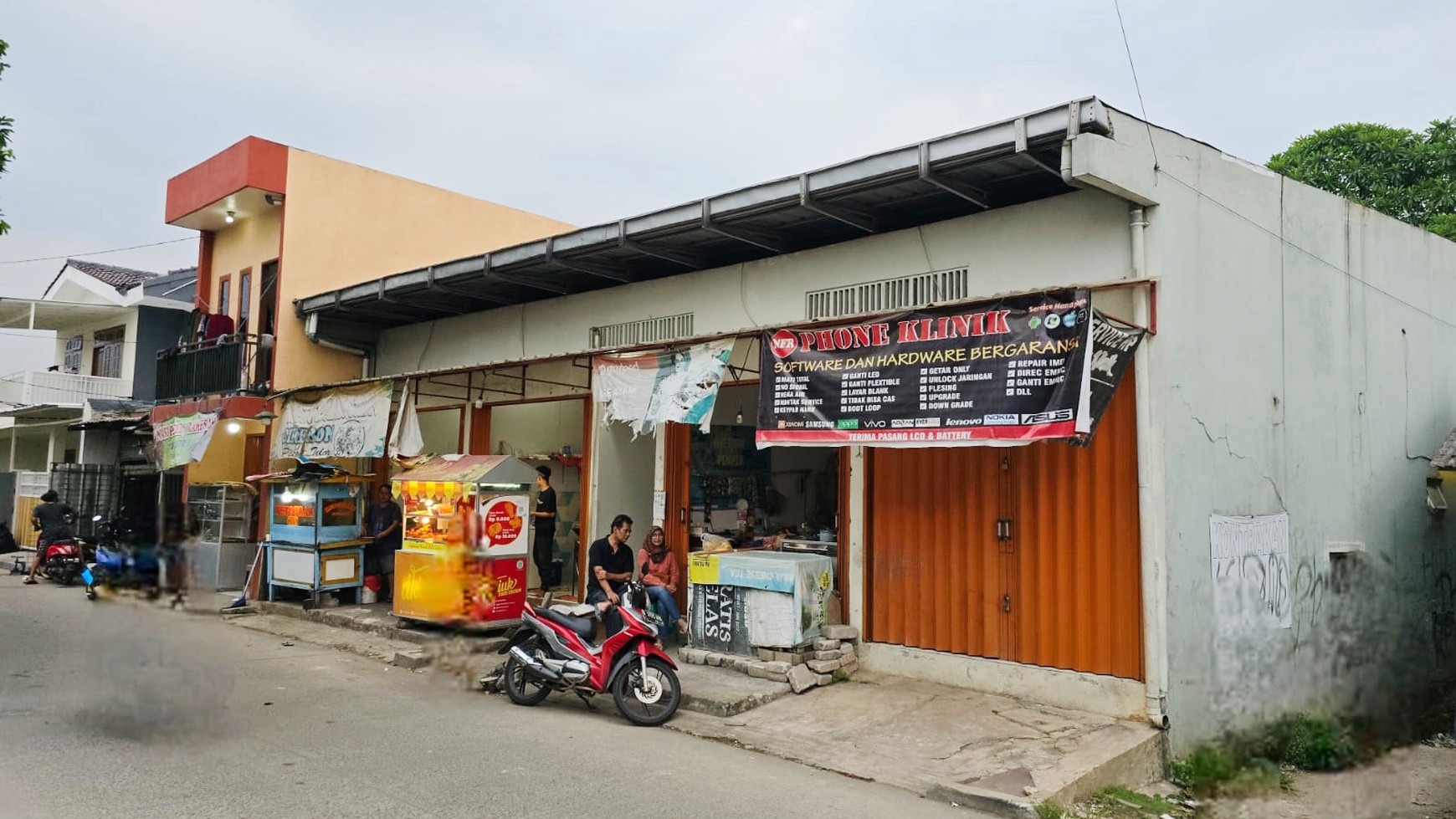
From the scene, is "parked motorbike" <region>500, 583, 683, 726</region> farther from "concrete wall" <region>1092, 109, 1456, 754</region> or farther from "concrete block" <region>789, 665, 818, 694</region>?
"concrete wall" <region>1092, 109, 1456, 754</region>

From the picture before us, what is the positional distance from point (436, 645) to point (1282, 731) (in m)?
6.96

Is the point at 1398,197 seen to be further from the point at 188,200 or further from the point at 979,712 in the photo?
the point at 188,200

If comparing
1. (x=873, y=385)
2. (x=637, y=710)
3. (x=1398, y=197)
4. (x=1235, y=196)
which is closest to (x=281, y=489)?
(x=637, y=710)

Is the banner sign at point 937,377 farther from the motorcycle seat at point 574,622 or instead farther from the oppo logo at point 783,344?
the motorcycle seat at point 574,622

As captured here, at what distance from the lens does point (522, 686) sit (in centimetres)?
746

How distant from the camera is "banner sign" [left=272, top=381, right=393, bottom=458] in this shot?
474 inches

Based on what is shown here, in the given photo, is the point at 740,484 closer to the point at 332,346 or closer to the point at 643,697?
the point at 643,697

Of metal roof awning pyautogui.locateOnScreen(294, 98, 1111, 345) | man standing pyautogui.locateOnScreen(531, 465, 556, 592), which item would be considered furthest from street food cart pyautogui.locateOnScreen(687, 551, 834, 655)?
man standing pyautogui.locateOnScreen(531, 465, 556, 592)

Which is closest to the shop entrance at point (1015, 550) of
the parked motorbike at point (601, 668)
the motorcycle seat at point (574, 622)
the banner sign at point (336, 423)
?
the parked motorbike at point (601, 668)

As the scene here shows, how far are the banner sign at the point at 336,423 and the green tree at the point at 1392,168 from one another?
20489 millimetres

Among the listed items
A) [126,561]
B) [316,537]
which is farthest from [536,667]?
[316,537]

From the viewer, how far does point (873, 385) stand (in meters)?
7.89

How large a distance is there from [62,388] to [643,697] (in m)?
23.6

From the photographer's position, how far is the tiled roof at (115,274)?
23547mm
